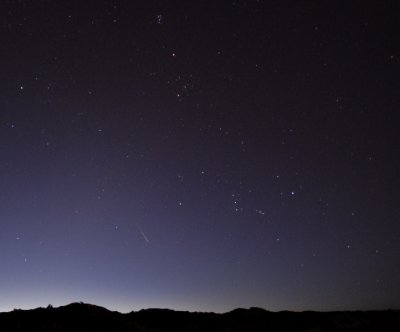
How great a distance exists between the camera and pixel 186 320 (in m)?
22.4

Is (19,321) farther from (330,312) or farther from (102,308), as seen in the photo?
(330,312)

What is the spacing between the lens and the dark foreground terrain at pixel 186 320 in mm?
17906

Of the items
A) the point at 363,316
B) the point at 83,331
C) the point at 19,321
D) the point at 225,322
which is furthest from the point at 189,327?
the point at 363,316

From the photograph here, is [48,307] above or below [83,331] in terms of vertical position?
above

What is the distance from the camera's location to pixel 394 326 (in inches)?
801

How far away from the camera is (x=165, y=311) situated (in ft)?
79.6

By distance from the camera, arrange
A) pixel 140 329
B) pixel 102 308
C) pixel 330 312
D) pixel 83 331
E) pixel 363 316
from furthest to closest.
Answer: pixel 330 312
pixel 363 316
pixel 102 308
pixel 140 329
pixel 83 331

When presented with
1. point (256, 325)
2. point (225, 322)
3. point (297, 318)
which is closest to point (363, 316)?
point (297, 318)

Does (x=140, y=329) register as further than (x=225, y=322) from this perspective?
No

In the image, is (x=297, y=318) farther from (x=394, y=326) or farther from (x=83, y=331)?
(x=83, y=331)

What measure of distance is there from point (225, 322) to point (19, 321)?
1034 centimetres

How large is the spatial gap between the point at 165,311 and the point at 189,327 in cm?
357

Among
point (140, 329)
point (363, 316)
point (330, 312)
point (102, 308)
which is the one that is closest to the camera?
point (140, 329)

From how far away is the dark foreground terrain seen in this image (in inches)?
705
